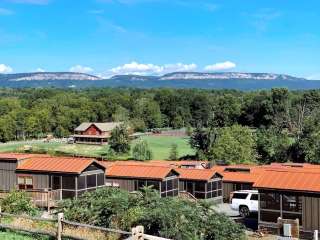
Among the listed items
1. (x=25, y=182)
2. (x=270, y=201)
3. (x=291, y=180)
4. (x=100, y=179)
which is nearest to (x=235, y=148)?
(x=100, y=179)

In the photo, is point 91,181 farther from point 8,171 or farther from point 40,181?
point 8,171

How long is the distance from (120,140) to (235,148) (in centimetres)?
3220

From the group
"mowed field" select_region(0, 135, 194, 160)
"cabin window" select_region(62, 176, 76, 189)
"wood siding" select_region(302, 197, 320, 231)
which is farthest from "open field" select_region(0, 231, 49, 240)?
"mowed field" select_region(0, 135, 194, 160)

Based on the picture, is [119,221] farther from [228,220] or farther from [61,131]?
[61,131]

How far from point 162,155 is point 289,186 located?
6947cm

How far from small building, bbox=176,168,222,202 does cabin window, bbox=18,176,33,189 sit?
12.2m

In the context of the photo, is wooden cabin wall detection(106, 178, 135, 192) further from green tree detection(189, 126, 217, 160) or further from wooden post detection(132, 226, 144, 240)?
green tree detection(189, 126, 217, 160)

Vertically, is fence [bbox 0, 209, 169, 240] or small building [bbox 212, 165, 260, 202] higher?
fence [bbox 0, 209, 169, 240]

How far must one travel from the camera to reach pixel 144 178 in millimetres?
39688

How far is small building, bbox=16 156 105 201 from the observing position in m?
35.8

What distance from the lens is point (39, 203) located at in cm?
3488

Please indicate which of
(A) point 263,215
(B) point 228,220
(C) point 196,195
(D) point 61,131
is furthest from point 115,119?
(B) point 228,220

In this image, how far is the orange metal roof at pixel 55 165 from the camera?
35844 millimetres

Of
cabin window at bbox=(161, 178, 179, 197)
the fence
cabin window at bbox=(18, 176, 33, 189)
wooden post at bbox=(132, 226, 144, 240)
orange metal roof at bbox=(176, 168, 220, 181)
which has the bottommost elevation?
cabin window at bbox=(161, 178, 179, 197)
